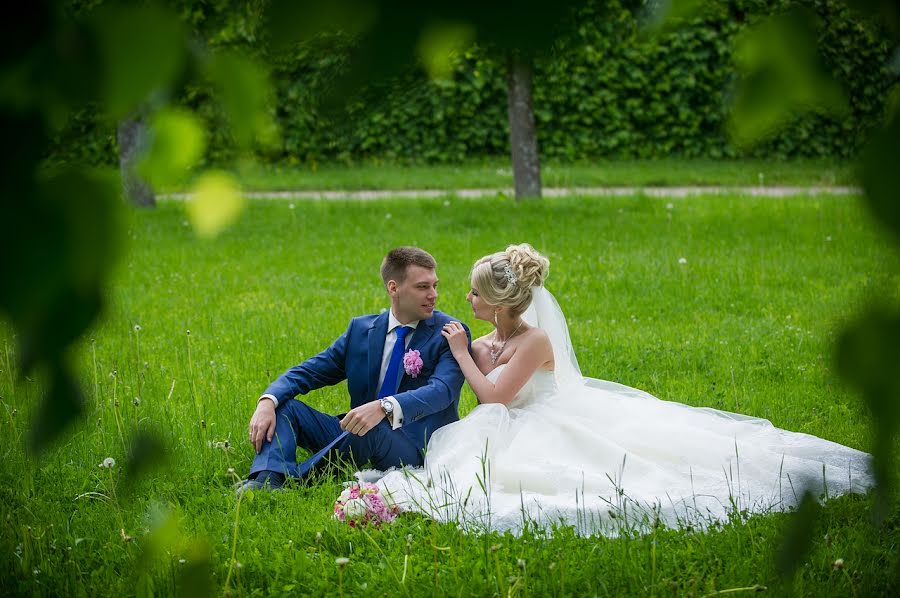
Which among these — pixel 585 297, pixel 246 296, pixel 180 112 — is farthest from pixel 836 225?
pixel 180 112

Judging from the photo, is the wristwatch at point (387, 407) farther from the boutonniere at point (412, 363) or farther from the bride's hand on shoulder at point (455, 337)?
the bride's hand on shoulder at point (455, 337)

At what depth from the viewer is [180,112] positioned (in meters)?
0.83

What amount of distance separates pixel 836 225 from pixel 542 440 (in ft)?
19.2

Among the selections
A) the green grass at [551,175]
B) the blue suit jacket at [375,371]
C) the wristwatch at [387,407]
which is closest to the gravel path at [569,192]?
the green grass at [551,175]

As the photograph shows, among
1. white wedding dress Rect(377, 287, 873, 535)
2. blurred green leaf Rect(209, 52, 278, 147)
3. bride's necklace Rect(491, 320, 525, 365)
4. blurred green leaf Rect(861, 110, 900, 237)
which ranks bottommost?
white wedding dress Rect(377, 287, 873, 535)

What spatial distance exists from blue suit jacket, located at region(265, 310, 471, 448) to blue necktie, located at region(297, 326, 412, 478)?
0.13 ft

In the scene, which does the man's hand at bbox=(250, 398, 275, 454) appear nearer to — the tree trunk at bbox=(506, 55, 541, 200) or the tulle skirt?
the tulle skirt

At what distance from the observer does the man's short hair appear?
422cm

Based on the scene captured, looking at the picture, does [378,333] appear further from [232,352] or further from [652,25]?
[652,25]

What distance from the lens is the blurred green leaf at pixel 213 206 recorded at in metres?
0.77

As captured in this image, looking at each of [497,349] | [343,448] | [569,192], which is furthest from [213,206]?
[569,192]

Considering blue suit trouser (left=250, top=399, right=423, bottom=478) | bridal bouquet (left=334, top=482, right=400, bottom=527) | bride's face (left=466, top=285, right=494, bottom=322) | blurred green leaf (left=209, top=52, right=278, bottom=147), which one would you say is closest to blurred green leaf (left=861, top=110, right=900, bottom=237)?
blurred green leaf (left=209, top=52, right=278, bottom=147)

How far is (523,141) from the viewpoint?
11141 millimetres

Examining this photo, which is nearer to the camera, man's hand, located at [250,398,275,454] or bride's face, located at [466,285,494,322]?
man's hand, located at [250,398,275,454]
